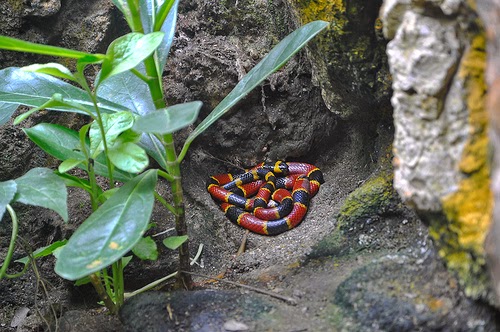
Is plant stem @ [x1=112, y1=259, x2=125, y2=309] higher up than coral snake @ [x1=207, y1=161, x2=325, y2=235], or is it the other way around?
plant stem @ [x1=112, y1=259, x2=125, y2=309]

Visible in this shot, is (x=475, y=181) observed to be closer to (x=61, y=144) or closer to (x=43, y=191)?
(x=43, y=191)

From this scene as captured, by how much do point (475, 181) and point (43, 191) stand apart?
1.28 metres

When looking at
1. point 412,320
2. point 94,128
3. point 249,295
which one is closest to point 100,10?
point 94,128

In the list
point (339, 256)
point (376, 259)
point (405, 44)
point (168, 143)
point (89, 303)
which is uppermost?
point (405, 44)

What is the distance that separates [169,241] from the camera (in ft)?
5.82

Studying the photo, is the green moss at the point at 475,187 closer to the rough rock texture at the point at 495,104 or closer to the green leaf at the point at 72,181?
Answer: the rough rock texture at the point at 495,104

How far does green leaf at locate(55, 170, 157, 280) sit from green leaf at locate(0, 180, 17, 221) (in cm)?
27

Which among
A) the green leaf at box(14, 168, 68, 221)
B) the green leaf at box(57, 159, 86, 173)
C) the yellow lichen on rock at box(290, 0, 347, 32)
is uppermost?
the yellow lichen on rock at box(290, 0, 347, 32)

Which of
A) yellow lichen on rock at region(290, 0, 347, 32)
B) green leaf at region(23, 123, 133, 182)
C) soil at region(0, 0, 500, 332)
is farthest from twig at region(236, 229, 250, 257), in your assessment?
yellow lichen on rock at region(290, 0, 347, 32)

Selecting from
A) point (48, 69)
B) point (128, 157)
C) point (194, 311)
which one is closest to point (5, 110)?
point (48, 69)

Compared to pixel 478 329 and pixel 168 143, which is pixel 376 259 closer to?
pixel 478 329

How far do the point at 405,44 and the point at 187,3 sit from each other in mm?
2039

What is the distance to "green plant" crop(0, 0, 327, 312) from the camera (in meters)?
1.41

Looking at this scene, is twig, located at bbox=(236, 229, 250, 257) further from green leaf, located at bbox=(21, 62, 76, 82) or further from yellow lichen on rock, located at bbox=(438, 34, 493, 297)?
yellow lichen on rock, located at bbox=(438, 34, 493, 297)
